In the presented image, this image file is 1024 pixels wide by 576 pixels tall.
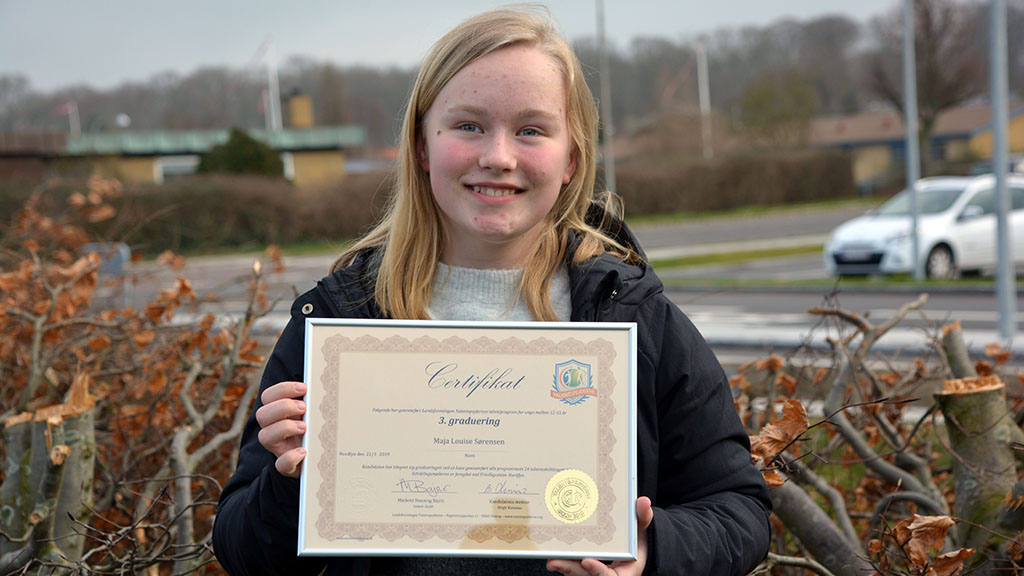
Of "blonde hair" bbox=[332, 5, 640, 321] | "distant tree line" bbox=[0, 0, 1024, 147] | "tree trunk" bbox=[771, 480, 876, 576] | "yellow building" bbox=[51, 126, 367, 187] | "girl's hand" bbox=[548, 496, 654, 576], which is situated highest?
"distant tree line" bbox=[0, 0, 1024, 147]

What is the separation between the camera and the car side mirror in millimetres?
15094

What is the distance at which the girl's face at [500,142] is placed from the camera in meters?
1.83

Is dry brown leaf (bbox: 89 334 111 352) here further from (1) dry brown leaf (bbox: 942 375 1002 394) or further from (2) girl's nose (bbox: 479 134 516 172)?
(1) dry brown leaf (bbox: 942 375 1002 394)

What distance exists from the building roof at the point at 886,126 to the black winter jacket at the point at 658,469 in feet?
179

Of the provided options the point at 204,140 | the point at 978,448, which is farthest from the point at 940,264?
the point at 204,140

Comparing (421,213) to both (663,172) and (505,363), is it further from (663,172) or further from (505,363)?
(663,172)

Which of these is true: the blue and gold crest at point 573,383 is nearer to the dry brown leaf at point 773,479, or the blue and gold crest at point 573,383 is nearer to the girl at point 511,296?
the girl at point 511,296

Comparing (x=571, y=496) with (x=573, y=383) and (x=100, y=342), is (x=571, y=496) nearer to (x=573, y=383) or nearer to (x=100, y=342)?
(x=573, y=383)

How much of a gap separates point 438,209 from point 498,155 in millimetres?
277

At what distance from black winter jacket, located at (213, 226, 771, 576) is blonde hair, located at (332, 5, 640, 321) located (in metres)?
0.10

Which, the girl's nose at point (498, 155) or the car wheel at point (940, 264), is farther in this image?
the car wheel at point (940, 264)

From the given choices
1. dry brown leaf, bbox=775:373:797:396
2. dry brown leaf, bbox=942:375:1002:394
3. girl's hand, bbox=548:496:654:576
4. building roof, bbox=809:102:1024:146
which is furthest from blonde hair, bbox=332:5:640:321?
building roof, bbox=809:102:1024:146

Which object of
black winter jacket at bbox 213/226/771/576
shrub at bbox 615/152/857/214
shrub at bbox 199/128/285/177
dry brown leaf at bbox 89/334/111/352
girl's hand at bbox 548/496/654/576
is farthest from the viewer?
shrub at bbox 615/152/857/214
